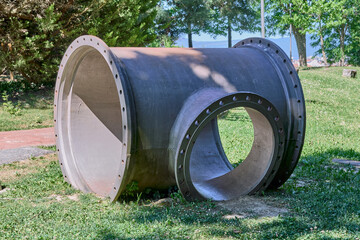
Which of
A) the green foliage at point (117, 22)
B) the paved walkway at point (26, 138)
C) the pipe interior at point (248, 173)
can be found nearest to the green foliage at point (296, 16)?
the green foliage at point (117, 22)

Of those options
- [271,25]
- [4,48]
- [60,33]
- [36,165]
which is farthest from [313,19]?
[36,165]

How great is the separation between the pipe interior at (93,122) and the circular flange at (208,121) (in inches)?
63.8

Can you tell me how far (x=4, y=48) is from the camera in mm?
17125

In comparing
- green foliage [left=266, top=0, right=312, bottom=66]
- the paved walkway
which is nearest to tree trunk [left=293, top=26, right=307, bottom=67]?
green foliage [left=266, top=0, right=312, bottom=66]

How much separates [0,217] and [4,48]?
13.6m

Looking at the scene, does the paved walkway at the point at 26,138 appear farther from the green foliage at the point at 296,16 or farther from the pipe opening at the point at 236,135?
the green foliage at the point at 296,16

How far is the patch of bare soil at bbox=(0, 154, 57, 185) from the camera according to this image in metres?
7.20

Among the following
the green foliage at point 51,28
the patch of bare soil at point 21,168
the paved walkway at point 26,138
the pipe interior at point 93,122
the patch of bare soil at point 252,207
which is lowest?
the paved walkway at point 26,138

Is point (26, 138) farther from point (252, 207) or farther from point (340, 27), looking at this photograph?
point (340, 27)

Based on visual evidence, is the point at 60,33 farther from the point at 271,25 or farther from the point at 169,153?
the point at 271,25

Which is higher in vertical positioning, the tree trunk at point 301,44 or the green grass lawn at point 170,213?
the tree trunk at point 301,44

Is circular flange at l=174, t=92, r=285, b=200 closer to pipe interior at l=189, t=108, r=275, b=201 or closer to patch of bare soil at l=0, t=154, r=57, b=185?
pipe interior at l=189, t=108, r=275, b=201

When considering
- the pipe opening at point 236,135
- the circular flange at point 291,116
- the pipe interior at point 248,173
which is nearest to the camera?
the pipe interior at point 248,173

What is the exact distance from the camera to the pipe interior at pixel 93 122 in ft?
21.2
